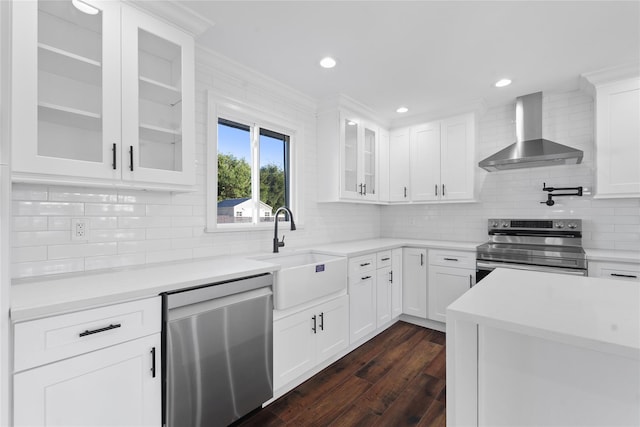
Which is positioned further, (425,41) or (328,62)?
(328,62)

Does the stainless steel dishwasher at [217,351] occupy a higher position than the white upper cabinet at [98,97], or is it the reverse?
the white upper cabinet at [98,97]

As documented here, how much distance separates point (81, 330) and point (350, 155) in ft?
9.27

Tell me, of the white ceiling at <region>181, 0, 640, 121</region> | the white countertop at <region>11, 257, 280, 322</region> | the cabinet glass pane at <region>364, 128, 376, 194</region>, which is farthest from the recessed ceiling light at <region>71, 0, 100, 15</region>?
the cabinet glass pane at <region>364, 128, 376, 194</region>

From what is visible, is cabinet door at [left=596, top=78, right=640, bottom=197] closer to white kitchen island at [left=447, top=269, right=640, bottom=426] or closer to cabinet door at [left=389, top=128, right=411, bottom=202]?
cabinet door at [left=389, top=128, right=411, bottom=202]

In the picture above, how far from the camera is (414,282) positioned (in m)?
3.41

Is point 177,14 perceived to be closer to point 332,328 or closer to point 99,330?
point 99,330

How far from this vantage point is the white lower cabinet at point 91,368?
111cm

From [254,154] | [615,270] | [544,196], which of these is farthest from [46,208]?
[544,196]

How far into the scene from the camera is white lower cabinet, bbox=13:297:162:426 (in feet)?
3.65

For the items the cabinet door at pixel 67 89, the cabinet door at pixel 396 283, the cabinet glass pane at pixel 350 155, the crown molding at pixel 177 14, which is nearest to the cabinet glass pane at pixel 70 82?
the cabinet door at pixel 67 89

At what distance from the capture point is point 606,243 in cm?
288

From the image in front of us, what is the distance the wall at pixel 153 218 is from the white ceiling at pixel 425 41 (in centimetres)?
22

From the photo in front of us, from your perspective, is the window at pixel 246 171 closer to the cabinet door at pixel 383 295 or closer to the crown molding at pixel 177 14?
the crown molding at pixel 177 14

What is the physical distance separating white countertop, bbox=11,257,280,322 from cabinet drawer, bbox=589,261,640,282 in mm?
2702
